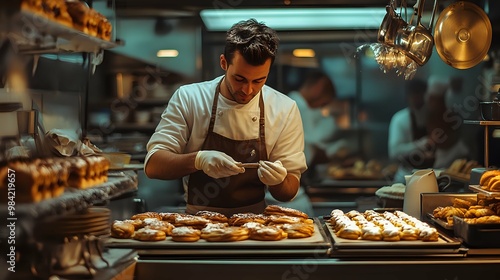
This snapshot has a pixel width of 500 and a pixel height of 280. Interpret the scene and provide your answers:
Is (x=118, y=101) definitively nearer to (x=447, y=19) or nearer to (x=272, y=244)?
(x=447, y=19)

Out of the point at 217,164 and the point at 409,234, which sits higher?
the point at 217,164

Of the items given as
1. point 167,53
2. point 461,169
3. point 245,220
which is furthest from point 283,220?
point 167,53

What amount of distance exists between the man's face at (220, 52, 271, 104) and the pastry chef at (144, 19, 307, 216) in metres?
0.01

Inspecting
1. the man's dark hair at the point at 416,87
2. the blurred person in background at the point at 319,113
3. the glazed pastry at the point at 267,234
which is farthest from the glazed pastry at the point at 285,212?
the man's dark hair at the point at 416,87

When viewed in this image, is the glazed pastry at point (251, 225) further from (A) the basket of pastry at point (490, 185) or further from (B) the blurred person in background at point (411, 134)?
(B) the blurred person in background at point (411, 134)

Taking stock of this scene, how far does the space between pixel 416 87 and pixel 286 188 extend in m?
2.77

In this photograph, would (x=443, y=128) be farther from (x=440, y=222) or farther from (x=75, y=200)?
(x=75, y=200)

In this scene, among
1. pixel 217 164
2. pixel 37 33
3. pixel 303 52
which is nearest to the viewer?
pixel 37 33

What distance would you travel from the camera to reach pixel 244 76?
10.3 feet

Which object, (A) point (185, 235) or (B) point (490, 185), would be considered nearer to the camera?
(A) point (185, 235)

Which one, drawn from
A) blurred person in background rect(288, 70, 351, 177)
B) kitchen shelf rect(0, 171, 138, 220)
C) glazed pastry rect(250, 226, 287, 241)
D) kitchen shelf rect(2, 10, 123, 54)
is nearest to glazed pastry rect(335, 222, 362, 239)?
glazed pastry rect(250, 226, 287, 241)

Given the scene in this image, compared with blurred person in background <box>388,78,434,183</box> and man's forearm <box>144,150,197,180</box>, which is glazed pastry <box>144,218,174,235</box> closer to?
man's forearm <box>144,150,197,180</box>

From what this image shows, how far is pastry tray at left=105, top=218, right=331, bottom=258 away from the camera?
235 cm

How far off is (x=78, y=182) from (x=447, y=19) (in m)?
2.71
